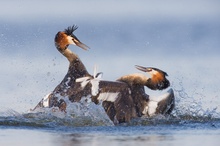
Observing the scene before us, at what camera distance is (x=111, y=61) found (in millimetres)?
21328

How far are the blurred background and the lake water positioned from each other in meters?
0.02

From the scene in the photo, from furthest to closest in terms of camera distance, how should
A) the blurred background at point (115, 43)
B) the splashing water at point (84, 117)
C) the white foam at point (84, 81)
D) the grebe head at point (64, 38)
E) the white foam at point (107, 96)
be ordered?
the blurred background at point (115, 43) → the grebe head at point (64, 38) → the white foam at point (84, 81) → the white foam at point (107, 96) → the splashing water at point (84, 117)

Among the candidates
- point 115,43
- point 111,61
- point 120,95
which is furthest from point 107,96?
point 115,43

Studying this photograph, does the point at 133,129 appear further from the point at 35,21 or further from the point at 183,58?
the point at 35,21

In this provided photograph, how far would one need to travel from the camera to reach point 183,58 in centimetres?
2216

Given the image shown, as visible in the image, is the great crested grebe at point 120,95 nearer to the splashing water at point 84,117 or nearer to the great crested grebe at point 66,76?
the great crested grebe at point 66,76

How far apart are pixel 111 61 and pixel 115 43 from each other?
3479 mm

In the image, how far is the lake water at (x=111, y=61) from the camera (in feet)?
46.6

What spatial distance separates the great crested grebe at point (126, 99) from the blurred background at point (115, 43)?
568 mm

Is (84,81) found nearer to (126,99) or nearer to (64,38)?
(126,99)

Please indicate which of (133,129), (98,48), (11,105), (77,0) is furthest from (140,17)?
(133,129)

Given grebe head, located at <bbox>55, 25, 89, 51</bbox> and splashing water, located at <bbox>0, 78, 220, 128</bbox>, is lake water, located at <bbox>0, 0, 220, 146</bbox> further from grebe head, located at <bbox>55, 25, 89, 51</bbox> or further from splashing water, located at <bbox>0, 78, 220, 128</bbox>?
grebe head, located at <bbox>55, 25, 89, 51</bbox>

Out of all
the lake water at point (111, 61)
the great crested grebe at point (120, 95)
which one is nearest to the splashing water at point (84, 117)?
the lake water at point (111, 61)

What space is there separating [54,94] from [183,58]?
6549 millimetres
